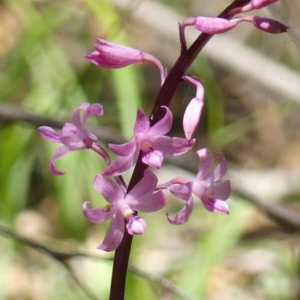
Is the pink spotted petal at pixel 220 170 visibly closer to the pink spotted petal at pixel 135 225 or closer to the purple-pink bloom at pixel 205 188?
the purple-pink bloom at pixel 205 188

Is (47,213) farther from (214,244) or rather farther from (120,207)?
(120,207)

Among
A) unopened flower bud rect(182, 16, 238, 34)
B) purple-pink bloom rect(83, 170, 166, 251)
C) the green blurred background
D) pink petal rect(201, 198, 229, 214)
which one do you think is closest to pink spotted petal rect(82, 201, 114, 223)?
purple-pink bloom rect(83, 170, 166, 251)

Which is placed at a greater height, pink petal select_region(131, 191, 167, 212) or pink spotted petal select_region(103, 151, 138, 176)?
pink spotted petal select_region(103, 151, 138, 176)

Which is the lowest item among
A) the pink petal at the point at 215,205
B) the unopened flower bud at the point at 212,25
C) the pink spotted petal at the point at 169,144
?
the pink petal at the point at 215,205

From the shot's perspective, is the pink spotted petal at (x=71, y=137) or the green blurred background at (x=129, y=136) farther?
the green blurred background at (x=129, y=136)

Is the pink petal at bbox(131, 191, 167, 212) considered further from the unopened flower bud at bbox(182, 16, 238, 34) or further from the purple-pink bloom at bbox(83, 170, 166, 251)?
the unopened flower bud at bbox(182, 16, 238, 34)

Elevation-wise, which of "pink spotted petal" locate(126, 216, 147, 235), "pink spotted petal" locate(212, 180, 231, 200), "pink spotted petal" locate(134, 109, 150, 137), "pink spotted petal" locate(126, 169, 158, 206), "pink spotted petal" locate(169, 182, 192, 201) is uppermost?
"pink spotted petal" locate(134, 109, 150, 137)

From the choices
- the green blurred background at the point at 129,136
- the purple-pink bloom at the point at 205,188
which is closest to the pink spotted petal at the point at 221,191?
the purple-pink bloom at the point at 205,188
